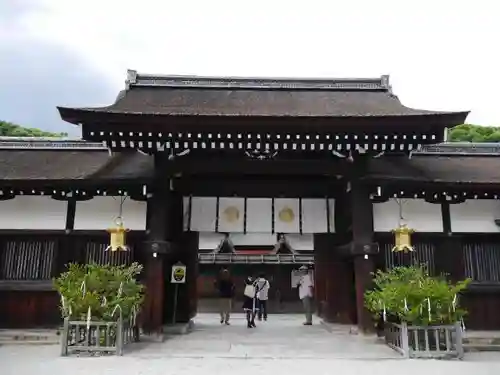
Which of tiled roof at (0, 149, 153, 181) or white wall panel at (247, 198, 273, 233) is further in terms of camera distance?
white wall panel at (247, 198, 273, 233)

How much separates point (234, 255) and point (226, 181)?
12896 millimetres

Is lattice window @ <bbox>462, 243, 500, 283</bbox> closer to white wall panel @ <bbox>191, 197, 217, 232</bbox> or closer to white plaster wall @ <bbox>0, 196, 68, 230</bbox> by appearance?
white wall panel @ <bbox>191, 197, 217, 232</bbox>

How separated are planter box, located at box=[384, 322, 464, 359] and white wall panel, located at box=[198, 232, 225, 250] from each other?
57.6 feet

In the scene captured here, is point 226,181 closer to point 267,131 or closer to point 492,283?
point 267,131

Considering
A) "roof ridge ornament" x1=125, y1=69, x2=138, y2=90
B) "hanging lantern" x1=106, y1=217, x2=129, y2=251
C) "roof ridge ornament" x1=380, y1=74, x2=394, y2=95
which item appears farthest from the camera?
"roof ridge ornament" x1=380, y1=74, x2=394, y2=95

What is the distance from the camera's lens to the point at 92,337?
8008 millimetres

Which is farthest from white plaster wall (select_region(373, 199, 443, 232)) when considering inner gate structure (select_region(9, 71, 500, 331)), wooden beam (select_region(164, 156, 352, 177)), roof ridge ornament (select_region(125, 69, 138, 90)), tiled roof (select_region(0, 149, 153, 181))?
roof ridge ornament (select_region(125, 69, 138, 90))

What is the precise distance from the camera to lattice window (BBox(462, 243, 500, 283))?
10.6 metres

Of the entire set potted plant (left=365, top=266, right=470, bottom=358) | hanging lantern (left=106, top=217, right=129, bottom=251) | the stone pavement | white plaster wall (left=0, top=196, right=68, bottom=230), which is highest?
white plaster wall (left=0, top=196, right=68, bottom=230)

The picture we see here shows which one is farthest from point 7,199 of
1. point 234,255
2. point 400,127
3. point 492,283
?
point 234,255

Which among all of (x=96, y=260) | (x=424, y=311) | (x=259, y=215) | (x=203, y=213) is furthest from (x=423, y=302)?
(x=96, y=260)

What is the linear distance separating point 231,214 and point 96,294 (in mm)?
4011

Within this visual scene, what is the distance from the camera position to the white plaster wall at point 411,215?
1080cm

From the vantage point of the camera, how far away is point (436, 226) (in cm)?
1084
